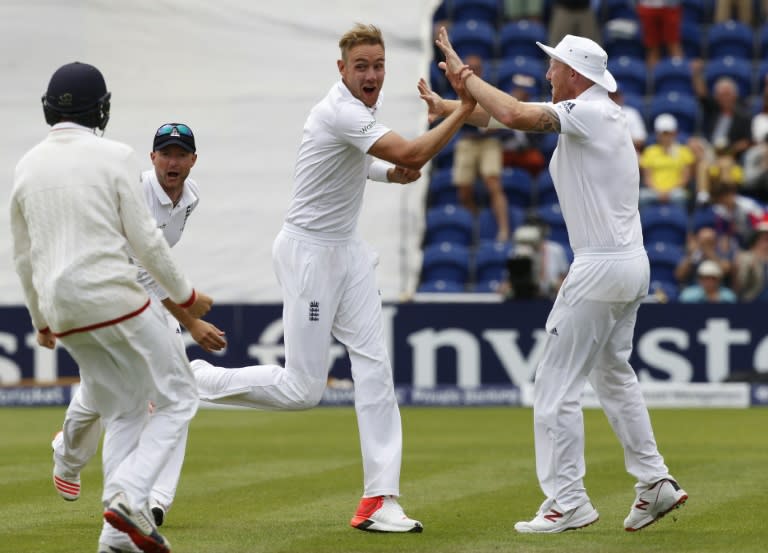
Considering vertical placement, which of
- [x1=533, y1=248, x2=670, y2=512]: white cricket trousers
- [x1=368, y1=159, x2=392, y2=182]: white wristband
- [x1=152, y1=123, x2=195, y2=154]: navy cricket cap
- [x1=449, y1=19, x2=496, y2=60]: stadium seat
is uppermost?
[x1=449, y1=19, x2=496, y2=60]: stadium seat

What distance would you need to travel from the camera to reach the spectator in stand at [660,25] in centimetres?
2194

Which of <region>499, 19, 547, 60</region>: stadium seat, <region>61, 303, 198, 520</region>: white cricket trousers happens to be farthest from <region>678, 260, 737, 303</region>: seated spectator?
<region>61, 303, 198, 520</region>: white cricket trousers

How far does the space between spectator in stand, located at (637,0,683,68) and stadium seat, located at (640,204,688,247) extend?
367 cm

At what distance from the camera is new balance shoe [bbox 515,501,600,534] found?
7.41m

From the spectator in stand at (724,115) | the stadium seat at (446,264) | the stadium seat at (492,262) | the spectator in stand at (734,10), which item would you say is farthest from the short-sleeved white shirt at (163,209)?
the spectator in stand at (734,10)

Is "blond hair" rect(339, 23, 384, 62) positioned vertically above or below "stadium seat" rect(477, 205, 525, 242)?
above

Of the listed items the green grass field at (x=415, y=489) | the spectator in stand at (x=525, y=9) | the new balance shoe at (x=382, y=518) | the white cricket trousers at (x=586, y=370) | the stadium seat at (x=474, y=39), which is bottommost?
the green grass field at (x=415, y=489)

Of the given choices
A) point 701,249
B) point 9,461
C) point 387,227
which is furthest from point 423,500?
point 387,227

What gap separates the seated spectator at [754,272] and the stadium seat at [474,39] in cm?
633

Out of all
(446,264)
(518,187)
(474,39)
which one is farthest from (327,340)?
(474,39)

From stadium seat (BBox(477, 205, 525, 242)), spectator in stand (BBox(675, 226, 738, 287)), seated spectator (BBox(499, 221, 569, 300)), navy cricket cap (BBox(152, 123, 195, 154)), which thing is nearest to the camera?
navy cricket cap (BBox(152, 123, 195, 154))

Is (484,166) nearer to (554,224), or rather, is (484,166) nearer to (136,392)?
(554,224)

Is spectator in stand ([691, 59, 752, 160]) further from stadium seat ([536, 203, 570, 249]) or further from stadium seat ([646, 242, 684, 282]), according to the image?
stadium seat ([536, 203, 570, 249])

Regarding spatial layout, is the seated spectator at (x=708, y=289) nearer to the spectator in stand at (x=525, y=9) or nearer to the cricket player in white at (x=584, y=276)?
the spectator in stand at (x=525, y=9)
